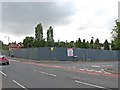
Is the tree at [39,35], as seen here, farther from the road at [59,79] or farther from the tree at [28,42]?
the road at [59,79]

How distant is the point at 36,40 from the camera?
398 ft

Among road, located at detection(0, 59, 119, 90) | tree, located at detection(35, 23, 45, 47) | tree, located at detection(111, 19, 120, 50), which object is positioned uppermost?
tree, located at detection(35, 23, 45, 47)

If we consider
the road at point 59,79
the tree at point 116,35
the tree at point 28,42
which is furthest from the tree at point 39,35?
the road at point 59,79

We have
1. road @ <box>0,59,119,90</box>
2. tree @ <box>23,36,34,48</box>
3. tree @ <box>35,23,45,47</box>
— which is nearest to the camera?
road @ <box>0,59,119,90</box>

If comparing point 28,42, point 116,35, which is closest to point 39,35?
point 28,42

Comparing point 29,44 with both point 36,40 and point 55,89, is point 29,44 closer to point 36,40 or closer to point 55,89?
point 36,40

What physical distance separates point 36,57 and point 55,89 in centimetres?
4990

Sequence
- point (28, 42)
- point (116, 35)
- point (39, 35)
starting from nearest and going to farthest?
point (116, 35), point (39, 35), point (28, 42)

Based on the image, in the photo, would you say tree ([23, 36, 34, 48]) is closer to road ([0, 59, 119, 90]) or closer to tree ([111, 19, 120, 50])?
tree ([111, 19, 120, 50])

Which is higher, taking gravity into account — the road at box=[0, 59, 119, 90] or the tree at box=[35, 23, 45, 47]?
the tree at box=[35, 23, 45, 47]

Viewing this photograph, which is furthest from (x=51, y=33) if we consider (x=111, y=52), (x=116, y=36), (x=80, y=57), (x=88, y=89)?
(x=88, y=89)

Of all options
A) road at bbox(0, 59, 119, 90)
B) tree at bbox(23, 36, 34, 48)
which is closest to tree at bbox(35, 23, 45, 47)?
tree at bbox(23, 36, 34, 48)

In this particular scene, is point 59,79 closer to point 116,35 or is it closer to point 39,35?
point 116,35

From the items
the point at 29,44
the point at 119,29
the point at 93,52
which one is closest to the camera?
the point at 119,29
